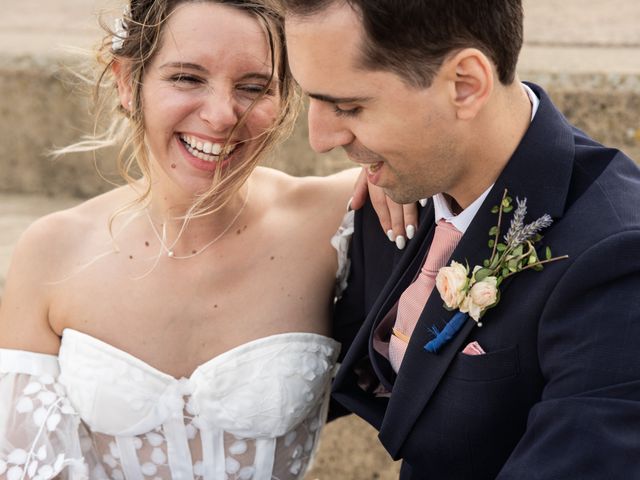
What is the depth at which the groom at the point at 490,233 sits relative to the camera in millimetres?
1694

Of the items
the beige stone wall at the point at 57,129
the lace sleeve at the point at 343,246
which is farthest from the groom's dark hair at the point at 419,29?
the beige stone wall at the point at 57,129

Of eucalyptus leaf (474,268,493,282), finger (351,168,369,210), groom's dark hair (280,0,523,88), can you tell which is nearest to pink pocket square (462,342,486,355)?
eucalyptus leaf (474,268,493,282)

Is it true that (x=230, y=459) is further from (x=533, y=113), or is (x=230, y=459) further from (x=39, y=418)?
(x=533, y=113)

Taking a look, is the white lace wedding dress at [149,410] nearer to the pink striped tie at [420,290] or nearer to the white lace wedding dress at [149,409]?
the white lace wedding dress at [149,409]

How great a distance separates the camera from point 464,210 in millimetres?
2018

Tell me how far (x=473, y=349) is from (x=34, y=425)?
1.14 meters

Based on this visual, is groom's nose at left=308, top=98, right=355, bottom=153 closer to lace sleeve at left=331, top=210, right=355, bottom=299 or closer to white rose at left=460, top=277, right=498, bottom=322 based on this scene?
white rose at left=460, top=277, right=498, bottom=322

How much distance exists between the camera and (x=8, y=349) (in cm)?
245

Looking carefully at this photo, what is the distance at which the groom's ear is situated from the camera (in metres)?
1.80

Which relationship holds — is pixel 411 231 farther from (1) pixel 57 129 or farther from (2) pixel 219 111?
(1) pixel 57 129

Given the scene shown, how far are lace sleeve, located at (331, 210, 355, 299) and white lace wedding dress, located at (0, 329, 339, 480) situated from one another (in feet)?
0.52

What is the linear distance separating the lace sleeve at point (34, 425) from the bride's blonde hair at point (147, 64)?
51cm

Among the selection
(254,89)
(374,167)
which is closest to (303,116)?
(254,89)

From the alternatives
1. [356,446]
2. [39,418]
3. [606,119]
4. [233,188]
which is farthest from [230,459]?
[606,119]
